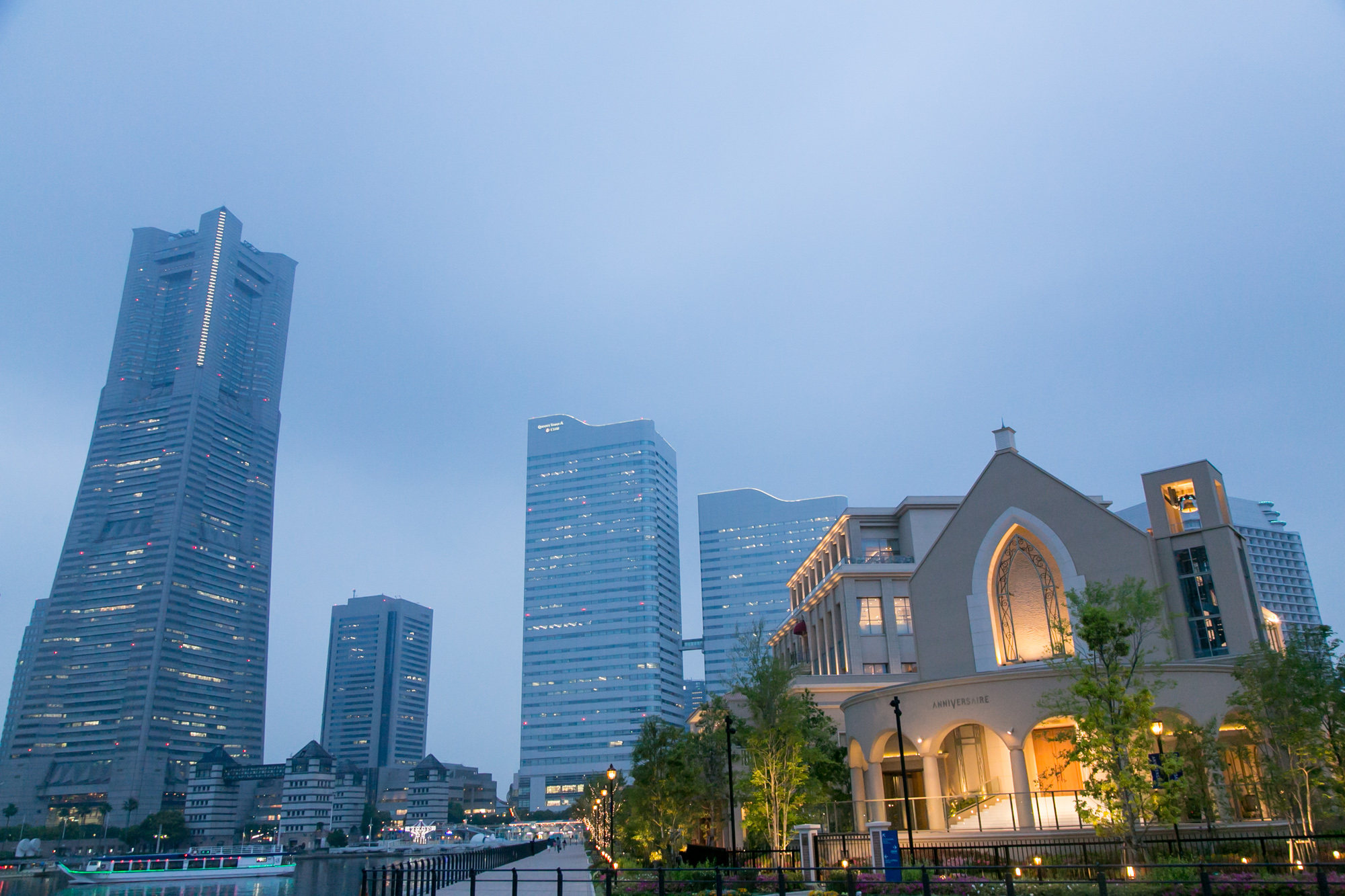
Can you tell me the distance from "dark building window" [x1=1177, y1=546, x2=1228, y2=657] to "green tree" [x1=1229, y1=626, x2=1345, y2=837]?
7.38 meters

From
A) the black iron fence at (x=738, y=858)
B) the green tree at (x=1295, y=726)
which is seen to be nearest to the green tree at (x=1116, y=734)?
the green tree at (x=1295, y=726)

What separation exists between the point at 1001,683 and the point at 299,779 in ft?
598

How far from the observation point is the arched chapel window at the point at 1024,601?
Result: 45.0 metres

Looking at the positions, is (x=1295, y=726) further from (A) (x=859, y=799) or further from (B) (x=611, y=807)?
(B) (x=611, y=807)

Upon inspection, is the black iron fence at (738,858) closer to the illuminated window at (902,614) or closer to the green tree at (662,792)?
the green tree at (662,792)

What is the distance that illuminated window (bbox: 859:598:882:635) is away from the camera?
6531 centimetres

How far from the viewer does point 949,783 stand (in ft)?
146

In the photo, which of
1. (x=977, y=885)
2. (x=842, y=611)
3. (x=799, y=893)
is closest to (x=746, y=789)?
(x=799, y=893)

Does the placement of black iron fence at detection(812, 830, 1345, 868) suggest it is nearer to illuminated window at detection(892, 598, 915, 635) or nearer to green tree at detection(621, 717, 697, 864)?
green tree at detection(621, 717, 697, 864)

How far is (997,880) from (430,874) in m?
19.9

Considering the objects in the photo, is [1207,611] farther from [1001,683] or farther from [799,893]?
[799,893]

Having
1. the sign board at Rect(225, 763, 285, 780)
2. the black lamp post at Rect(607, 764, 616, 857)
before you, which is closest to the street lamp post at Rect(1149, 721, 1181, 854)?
the black lamp post at Rect(607, 764, 616, 857)

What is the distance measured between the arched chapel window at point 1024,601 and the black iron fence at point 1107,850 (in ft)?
50.1

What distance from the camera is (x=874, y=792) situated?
4000cm
